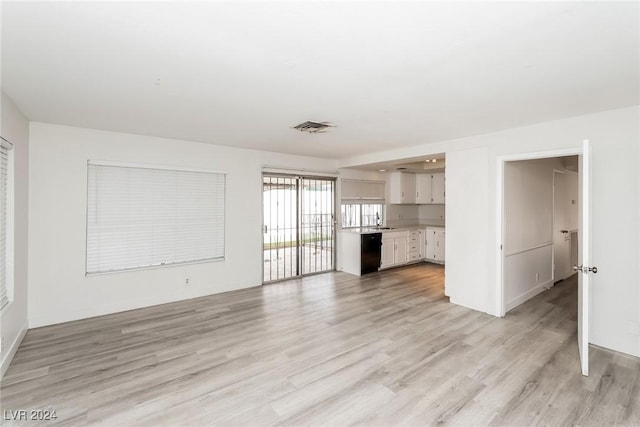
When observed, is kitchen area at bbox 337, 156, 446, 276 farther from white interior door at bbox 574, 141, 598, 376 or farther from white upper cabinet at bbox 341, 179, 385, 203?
white interior door at bbox 574, 141, 598, 376

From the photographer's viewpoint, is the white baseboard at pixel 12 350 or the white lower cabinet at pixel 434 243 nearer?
the white baseboard at pixel 12 350

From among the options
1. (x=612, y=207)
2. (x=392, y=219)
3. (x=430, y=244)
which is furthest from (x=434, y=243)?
(x=612, y=207)

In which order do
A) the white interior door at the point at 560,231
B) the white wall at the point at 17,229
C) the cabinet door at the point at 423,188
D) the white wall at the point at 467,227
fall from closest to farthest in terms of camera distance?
the white wall at the point at 17,229
the white wall at the point at 467,227
the white interior door at the point at 560,231
the cabinet door at the point at 423,188

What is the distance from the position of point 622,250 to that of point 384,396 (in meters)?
2.95

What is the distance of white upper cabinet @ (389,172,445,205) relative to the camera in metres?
7.68

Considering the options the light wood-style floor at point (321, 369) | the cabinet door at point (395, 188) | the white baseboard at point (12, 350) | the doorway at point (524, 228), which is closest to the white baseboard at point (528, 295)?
the doorway at point (524, 228)

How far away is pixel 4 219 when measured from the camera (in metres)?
3.00

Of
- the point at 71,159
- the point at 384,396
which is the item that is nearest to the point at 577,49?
the point at 384,396

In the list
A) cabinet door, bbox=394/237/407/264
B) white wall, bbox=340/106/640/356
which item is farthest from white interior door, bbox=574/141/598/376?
cabinet door, bbox=394/237/407/264

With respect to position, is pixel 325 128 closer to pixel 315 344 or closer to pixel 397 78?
pixel 397 78

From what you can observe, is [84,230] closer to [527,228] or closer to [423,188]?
[527,228]

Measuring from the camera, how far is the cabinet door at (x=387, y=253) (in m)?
6.80

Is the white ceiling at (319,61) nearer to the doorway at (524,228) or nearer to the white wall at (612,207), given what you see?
the white wall at (612,207)

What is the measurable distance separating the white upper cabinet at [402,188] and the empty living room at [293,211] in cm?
216
